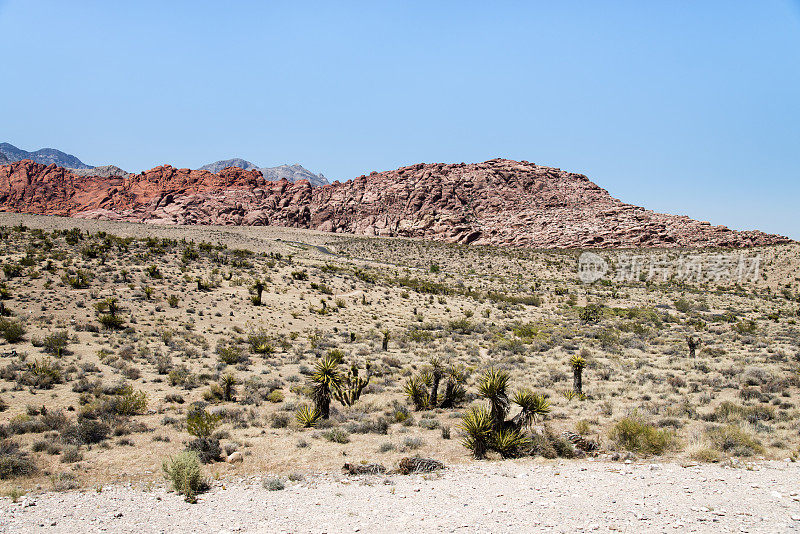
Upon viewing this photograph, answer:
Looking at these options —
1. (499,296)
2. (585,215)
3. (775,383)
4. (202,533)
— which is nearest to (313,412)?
(202,533)

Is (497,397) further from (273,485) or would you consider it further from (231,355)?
(231,355)

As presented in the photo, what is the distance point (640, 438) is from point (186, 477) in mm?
9533

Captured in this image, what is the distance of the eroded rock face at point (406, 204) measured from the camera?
73.8m

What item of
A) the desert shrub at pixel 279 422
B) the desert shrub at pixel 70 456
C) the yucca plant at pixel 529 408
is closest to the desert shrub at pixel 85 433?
the desert shrub at pixel 70 456

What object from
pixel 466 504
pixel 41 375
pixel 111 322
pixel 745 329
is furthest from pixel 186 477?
pixel 745 329

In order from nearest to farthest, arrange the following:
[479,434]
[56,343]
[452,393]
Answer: [479,434]
[452,393]
[56,343]

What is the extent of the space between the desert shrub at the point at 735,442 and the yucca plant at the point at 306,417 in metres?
9.74

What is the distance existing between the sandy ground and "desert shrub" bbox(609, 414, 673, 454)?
32.9 inches

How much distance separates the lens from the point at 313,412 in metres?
12.5

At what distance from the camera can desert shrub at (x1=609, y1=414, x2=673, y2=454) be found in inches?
364

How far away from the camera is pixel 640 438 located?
9438 millimetres

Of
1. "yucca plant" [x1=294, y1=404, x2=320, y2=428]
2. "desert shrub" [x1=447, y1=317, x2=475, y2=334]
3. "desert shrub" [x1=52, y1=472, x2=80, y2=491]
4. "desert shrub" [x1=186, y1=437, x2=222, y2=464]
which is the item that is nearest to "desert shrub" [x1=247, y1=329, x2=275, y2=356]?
"yucca plant" [x1=294, y1=404, x2=320, y2=428]

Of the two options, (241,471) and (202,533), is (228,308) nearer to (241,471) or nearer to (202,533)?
(241,471)

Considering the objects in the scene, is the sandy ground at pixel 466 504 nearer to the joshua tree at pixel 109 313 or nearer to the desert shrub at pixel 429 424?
the desert shrub at pixel 429 424
